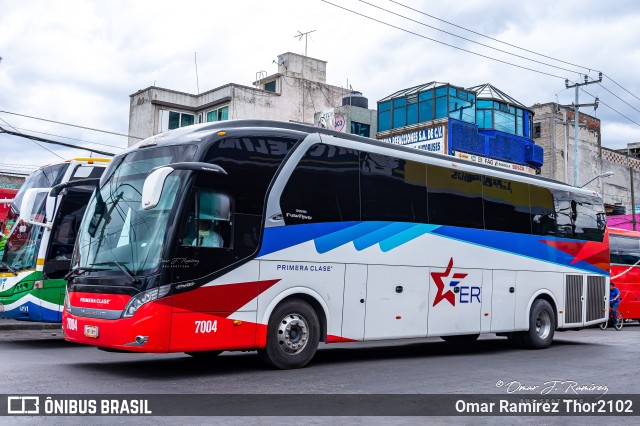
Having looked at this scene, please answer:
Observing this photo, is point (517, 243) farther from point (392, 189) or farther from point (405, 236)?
point (392, 189)

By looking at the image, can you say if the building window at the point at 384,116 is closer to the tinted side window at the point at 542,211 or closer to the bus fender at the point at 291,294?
the tinted side window at the point at 542,211

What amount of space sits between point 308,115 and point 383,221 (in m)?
39.5

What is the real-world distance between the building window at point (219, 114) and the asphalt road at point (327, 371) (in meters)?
33.0

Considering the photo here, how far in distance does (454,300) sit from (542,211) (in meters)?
3.88

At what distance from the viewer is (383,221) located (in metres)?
12.7

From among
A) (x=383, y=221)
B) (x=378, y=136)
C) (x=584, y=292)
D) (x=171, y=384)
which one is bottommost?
(x=171, y=384)

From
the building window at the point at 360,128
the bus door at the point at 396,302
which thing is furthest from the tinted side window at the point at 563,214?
the building window at the point at 360,128

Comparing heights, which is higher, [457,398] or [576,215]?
[576,215]

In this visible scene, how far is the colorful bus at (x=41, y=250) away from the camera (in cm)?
1441

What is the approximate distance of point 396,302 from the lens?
12.8 metres

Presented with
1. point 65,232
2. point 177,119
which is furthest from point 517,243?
point 177,119

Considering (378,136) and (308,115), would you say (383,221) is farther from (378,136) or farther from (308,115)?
(308,115)

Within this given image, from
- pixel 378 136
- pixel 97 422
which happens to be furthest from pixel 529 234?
pixel 378 136

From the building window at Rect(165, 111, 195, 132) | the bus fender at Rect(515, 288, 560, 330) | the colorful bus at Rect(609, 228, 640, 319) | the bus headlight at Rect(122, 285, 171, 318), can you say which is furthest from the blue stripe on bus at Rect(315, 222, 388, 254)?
the building window at Rect(165, 111, 195, 132)
